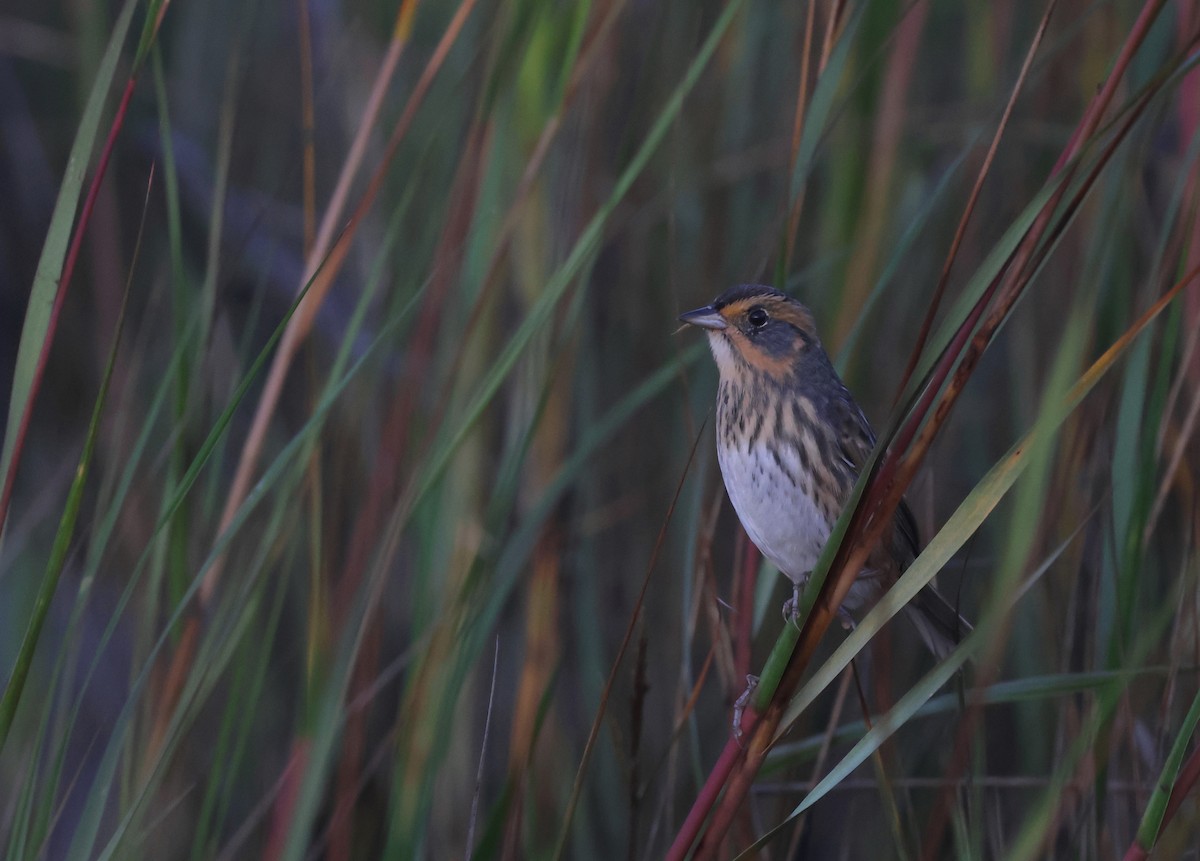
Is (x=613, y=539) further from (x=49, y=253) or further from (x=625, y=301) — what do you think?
(x=49, y=253)

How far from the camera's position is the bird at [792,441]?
6.57 feet

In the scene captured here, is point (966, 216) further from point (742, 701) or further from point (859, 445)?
point (859, 445)

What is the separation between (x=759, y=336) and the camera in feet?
7.29

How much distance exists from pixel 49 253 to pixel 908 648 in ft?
5.60

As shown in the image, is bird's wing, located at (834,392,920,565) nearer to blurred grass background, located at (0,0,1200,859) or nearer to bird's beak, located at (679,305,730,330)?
blurred grass background, located at (0,0,1200,859)

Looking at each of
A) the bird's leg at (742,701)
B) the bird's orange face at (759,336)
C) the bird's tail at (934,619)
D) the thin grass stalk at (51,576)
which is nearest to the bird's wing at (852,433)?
the bird's orange face at (759,336)

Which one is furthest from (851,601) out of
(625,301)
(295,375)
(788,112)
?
(295,375)

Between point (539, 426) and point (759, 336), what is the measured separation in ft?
1.44

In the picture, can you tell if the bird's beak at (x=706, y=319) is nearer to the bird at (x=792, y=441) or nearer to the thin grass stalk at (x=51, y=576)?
the bird at (x=792, y=441)

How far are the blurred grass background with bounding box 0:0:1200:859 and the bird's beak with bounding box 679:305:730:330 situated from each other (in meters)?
0.04

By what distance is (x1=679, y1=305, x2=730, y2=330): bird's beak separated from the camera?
2.01m

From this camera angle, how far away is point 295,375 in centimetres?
286

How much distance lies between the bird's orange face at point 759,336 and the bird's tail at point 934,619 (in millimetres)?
427

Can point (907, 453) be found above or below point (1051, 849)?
above
